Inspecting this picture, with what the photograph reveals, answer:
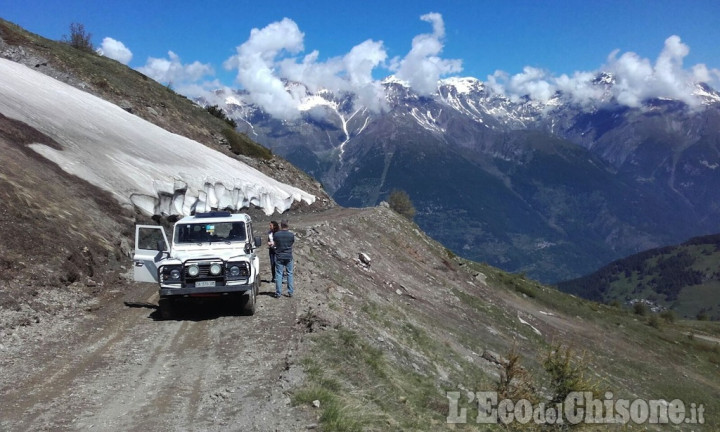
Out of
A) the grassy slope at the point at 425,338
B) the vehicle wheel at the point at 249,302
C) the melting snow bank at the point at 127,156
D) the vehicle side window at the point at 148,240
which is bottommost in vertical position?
the grassy slope at the point at 425,338

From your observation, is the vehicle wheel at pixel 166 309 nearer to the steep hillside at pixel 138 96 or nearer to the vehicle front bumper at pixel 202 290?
the vehicle front bumper at pixel 202 290

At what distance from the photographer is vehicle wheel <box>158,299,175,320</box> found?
14.3 metres

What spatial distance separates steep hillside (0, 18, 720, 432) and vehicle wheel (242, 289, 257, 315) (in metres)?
0.27

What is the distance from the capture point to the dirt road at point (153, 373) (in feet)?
27.1

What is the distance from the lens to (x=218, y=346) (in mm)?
12242

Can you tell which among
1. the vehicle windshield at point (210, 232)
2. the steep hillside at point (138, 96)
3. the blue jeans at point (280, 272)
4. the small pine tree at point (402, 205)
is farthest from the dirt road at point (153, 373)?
the small pine tree at point (402, 205)

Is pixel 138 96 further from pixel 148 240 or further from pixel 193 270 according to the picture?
pixel 193 270

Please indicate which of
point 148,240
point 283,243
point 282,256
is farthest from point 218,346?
point 148,240

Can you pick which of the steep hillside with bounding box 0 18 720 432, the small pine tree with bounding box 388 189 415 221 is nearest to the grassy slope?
the steep hillside with bounding box 0 18 720 432

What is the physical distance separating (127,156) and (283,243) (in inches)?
772

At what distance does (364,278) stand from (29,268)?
1575 cm

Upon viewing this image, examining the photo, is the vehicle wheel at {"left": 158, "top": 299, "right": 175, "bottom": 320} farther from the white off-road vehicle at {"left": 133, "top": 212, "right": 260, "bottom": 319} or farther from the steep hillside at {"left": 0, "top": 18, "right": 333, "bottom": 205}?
the steep hillside at {"left": 0, "top": 18, "right": 333, "bottom": 205}

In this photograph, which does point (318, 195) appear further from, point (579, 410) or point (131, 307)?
point (579, 410)

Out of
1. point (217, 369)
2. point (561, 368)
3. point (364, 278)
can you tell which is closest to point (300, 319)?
point (217, 369)
